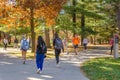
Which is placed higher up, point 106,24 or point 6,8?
point 6,8

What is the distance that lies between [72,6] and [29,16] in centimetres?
1432

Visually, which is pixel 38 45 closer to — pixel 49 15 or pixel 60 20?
pixel 49 15

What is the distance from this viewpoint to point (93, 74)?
15.6m

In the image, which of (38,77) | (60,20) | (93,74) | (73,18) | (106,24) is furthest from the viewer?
(106,24)

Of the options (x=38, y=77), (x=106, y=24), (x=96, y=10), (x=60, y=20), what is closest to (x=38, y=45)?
(x=38, y=77)

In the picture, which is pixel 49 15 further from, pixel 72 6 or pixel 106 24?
pixel 106 24

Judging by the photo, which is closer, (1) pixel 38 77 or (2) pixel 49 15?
(1) pixel 38 77

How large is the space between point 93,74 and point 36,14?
714 inches

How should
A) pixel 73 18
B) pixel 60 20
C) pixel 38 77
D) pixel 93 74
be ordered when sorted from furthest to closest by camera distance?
pixel 73 18, pixel 60 20, pixel 93 74, pixel 38 77

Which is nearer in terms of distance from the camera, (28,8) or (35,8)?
(35,8)

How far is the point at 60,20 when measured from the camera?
44.2 meters

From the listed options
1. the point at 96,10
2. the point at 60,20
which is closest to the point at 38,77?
the point at 60,20

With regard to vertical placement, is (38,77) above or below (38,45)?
below

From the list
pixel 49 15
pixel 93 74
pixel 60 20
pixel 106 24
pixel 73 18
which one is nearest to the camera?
pixel 93 74
